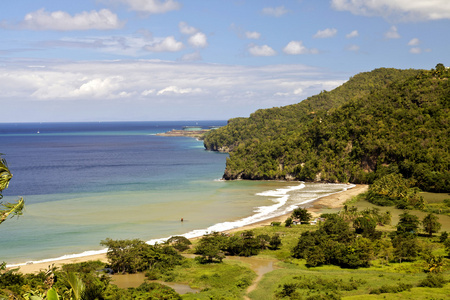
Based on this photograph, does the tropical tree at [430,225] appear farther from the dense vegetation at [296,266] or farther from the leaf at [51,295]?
the leaf at [51,295]

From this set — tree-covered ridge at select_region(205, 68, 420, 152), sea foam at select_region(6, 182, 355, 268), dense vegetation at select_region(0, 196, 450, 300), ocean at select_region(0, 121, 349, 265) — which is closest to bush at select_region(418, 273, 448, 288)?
dense vegetation at select_region(0, 196, 450, 300)

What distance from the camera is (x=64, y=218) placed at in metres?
63.7

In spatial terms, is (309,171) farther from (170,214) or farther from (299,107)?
(299,107)

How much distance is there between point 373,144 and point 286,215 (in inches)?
1634

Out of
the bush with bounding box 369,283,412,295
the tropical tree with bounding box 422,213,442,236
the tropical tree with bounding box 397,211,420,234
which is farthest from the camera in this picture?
the tropical tree with bounding box 397,211,420,234

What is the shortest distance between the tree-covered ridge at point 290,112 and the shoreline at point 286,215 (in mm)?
89430

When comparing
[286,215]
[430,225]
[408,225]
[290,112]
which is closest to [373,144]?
[286,215]

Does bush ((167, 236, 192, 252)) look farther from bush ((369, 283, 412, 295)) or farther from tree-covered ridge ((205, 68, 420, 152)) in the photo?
tree-covered ridge ((205, 68, 420, 152))

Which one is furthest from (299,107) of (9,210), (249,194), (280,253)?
(9,210)

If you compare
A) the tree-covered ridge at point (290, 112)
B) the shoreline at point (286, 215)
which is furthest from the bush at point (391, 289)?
the tree-covered ridge at point (290, 112)

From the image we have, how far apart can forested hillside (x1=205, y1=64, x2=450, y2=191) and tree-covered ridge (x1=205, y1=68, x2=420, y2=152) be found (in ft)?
193

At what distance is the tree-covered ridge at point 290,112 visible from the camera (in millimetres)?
183000

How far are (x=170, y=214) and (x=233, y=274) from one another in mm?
28189

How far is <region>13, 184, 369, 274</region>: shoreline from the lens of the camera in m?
42.6
